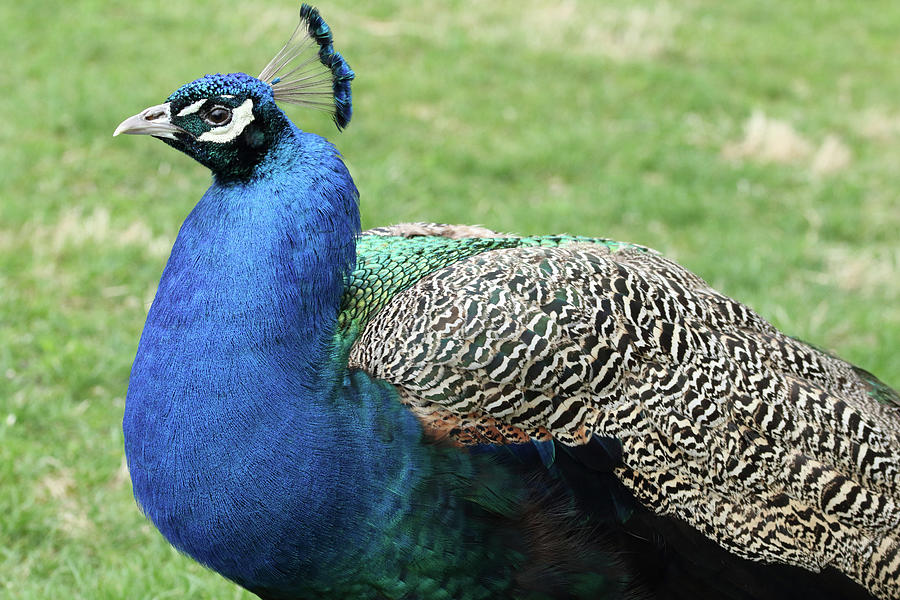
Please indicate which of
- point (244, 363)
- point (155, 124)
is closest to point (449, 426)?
point (244, 363)

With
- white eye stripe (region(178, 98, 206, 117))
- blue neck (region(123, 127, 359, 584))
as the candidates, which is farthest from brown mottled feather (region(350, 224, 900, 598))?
white eye stripe (region(178, 98, 206, 117))

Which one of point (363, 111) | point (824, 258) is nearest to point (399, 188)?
point (363, 111)

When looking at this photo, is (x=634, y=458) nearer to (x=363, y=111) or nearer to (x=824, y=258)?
(x=824, y=258)

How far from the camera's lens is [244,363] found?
246cm

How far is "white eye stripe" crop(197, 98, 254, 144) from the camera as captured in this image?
258 cm

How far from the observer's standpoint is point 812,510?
8.59ft

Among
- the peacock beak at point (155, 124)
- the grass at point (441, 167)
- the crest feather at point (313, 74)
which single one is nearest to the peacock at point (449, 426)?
the peacock beak at point (155, 124)

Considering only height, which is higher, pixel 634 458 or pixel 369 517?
pixel 634 458

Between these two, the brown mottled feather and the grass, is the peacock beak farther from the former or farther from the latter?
the grass

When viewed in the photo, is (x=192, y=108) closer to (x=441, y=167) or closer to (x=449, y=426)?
(x=449, y=426)

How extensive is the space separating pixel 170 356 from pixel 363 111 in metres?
4.49

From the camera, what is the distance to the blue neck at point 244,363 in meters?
2.42

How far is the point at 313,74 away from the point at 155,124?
47 centimetres

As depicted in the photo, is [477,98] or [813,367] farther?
[477,98]
